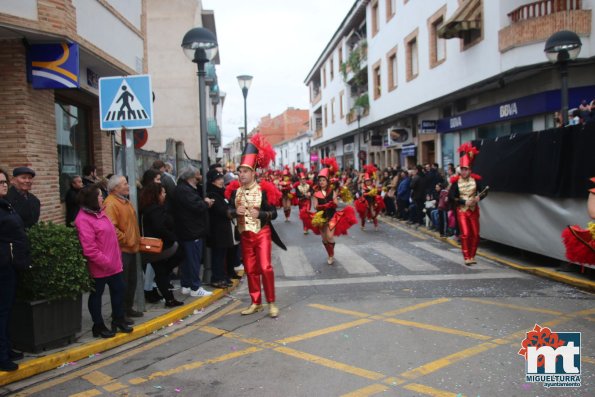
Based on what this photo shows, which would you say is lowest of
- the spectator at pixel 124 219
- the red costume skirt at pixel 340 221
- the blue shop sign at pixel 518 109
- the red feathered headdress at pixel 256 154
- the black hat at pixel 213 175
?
the red costume skirt at pixel 340 221

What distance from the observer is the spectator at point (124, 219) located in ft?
20.7

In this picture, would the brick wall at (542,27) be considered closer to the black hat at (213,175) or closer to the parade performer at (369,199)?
the parade performer at (369,199)

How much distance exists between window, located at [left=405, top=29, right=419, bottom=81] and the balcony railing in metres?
7.84

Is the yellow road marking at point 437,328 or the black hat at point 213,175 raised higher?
the black hat at point 213,175

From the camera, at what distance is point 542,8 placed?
563 inches

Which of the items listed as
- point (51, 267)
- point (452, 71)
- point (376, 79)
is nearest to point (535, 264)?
point (51, 267)

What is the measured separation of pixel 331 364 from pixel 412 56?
2071 centimetres

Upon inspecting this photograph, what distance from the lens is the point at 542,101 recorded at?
14.5 m

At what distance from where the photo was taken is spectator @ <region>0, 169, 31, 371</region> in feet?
16.1

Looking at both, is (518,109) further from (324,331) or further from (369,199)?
(324,331)

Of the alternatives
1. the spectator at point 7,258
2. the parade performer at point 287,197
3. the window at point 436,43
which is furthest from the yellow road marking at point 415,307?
the window at point 436,43

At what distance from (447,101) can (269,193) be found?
49.9 ft

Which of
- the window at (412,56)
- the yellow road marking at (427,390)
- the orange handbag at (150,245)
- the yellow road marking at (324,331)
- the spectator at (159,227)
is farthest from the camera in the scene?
the window at (412,56)

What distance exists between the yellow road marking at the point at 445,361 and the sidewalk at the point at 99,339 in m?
3.25
